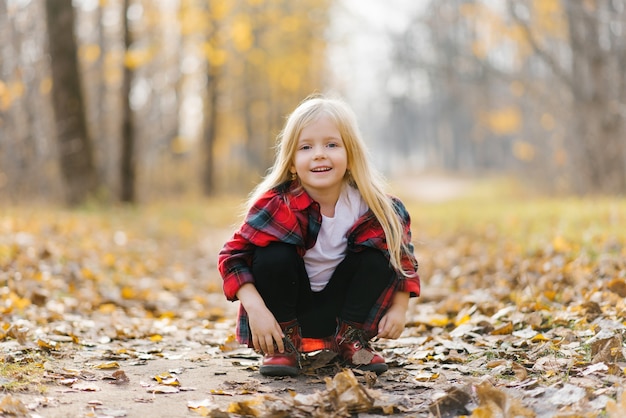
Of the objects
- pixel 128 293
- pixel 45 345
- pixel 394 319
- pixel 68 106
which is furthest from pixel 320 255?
pixel 68 106

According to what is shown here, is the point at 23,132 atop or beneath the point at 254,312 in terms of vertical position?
atop

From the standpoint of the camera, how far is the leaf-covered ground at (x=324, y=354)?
250 cm

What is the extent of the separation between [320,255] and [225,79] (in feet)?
73.1

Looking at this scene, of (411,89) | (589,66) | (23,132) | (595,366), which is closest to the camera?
(595,366)

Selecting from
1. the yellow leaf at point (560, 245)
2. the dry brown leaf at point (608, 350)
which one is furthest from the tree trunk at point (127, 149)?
the dry brown leaf at point (608, 350)

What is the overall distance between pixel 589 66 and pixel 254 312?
12.4m

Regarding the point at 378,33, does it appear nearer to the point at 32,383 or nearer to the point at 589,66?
the point at 589,66

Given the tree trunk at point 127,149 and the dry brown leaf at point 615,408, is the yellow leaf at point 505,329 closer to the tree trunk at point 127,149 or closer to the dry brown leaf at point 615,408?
the dry brown leaf at point 615,408

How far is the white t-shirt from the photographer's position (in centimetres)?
325

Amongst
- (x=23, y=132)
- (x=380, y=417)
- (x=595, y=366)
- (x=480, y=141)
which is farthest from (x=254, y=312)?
(x=480, y=141)

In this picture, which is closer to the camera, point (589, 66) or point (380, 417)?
point (380, 417)

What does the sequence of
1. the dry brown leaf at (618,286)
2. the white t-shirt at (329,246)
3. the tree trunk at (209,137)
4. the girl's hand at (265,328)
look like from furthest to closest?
the tree trunk at (209,137) < the dry brown leaf at (618,286) < the white t-shirt at (329,246) < the girl's hand at (265,328)

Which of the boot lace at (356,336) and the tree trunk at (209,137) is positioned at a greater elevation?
the tree trunk at (209,137)

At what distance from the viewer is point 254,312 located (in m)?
3.04
